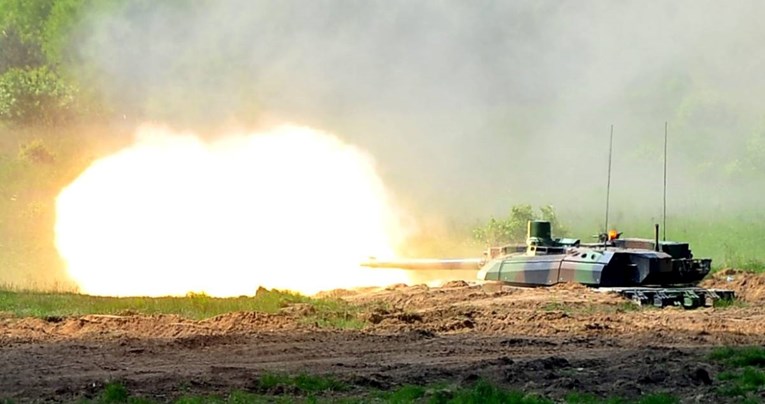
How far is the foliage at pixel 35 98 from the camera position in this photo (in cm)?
5741

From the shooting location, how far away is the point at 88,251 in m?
35.2

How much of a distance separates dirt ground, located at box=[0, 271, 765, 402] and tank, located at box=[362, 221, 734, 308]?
554mm

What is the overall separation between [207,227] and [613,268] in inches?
557

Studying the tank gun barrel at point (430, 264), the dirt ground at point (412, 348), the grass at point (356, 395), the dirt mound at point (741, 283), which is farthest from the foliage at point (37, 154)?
the grass at point (356, 395)

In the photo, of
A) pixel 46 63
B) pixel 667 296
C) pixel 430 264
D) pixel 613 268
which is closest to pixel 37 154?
pixel 46 63

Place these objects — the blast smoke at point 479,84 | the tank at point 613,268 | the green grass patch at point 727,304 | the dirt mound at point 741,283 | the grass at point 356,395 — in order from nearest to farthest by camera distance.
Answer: the grass at point 356,395
the tank at point 613,268
the green grass patch at point 727,304
the dirt mound at point 741,283
the blast smoke at point 479,84

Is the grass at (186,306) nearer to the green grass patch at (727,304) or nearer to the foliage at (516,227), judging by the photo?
the green grass patch at (727,304)

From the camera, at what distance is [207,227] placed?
3612 cm

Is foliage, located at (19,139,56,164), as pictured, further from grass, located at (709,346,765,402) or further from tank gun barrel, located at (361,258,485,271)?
grass, located at (709,346,765,402)

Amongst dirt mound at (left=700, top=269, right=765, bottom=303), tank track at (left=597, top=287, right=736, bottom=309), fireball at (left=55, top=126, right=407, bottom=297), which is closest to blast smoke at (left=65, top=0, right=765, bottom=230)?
fireball at (left=55, top=126, right=407, bottom=297)

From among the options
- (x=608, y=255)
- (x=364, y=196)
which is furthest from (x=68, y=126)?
(x=608, y=255)

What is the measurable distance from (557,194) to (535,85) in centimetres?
1008

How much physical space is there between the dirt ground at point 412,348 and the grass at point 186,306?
62 centimetres

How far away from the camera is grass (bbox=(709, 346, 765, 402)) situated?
1414 centimetres
